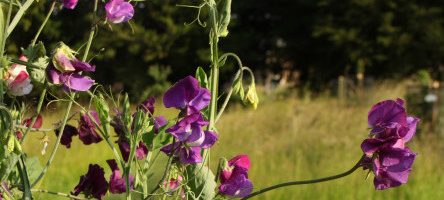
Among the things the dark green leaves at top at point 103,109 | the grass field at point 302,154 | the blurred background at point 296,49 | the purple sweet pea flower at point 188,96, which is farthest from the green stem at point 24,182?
the blurred background at point 296,49

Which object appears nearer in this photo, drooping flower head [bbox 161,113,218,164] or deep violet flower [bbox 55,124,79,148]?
drooping flower head [bbox 161,113,218,164]

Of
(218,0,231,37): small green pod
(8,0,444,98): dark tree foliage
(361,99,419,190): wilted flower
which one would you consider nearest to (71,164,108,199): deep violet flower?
(218,0,231,37): small green pod

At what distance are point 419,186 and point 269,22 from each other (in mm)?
14491

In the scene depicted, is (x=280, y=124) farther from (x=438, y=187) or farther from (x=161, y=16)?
(x=161, y=16)

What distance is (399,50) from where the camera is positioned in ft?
52.0

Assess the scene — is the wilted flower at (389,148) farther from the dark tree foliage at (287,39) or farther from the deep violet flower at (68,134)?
the dark tree foliage at (287,39)

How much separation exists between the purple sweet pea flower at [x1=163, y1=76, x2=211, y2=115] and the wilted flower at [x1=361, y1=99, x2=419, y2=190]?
258 millimetres

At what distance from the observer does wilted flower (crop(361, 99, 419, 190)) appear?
4.00ft

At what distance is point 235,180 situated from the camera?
4.51 feet

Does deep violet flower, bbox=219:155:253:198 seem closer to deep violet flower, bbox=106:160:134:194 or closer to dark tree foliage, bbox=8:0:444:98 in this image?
deep violet flower, bbox=106:160:134:194

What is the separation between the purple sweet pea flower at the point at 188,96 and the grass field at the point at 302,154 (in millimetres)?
2548

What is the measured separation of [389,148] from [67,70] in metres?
0.51

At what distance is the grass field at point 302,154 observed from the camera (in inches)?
178

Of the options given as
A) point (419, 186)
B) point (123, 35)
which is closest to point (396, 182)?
point (419, 186)
